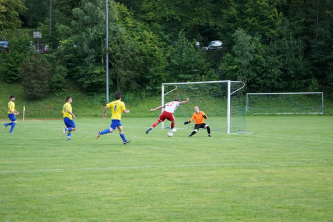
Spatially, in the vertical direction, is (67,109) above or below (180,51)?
below

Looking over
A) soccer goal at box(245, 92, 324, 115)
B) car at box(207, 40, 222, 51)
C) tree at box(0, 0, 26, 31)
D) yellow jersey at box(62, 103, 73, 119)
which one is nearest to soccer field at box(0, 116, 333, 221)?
yellow jersey at box(62, 103, 73, 119)

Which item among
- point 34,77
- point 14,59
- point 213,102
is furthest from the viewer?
point 14,59

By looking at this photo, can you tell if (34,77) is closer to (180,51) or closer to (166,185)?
(180,51)

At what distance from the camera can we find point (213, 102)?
110ft

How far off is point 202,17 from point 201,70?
30.0ft

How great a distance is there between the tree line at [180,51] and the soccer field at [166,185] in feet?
114

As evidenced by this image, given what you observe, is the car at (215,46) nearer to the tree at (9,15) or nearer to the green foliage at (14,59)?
the green foliage at (14,59)

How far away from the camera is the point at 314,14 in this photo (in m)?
49.5

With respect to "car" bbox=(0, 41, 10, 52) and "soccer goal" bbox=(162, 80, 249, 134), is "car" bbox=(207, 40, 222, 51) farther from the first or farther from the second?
"car" bbox=(0, 41, 10, 52)

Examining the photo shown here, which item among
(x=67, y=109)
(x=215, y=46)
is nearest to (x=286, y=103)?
(x=215, y=46)

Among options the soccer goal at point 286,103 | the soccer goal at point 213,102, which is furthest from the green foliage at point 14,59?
the soccer goal at point 286,103

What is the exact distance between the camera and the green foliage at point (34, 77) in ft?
143

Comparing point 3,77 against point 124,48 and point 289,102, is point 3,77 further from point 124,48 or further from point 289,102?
point 289,102

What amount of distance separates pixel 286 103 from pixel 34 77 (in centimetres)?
2800
